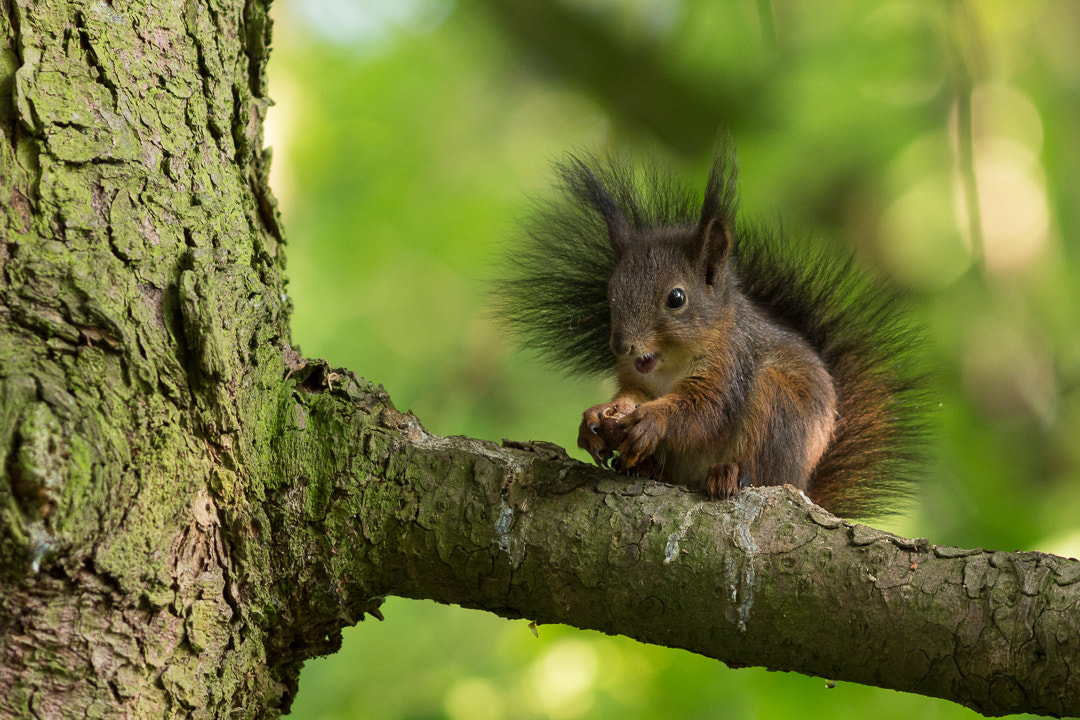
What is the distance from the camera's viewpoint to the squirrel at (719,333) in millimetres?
2779

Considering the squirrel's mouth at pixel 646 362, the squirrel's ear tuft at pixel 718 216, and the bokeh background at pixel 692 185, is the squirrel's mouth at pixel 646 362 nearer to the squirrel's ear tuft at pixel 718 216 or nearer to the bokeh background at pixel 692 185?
the squirrel's ear tuft at pixel 718 216

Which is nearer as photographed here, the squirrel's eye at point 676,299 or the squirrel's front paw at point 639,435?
the squirrel's front paw at point 639,435

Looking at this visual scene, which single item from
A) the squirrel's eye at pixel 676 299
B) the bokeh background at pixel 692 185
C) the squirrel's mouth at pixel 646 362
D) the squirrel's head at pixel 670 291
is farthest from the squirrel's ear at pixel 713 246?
the bokeh background at pixel 692 185

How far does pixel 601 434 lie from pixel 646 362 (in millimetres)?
506

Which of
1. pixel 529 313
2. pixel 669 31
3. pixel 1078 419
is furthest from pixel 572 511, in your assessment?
pixel 669 31

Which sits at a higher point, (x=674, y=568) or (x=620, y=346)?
(x=620, y=346)

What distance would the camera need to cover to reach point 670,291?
293cm

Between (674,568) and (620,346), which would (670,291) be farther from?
(674,568)

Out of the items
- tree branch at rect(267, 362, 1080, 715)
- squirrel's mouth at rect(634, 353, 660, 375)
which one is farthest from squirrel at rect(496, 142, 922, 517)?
tree branch at rect(267, 362, 1080, 715)

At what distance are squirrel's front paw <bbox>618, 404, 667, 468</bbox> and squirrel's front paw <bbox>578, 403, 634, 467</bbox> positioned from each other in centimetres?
2

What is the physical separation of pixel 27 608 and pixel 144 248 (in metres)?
0.69

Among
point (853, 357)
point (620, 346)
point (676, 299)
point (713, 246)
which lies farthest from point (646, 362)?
point (853, 357)

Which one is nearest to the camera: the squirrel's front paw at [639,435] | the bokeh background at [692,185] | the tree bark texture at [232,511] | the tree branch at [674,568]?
the tree bark texture at [232,511]

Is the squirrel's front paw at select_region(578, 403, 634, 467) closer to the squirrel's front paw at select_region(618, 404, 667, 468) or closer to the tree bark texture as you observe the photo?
the squirrel's front paw at select_region(618, 404, 667, 468)
